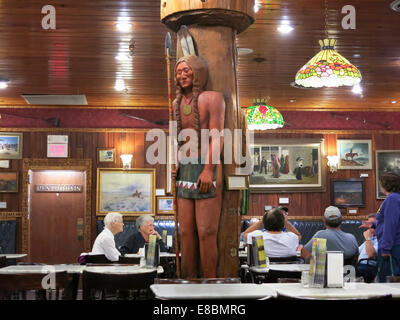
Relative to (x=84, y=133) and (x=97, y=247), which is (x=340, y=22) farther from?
(x=84, y=133)

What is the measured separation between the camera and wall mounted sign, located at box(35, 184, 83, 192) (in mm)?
13312

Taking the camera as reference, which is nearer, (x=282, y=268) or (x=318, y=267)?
(x=318, y=267)

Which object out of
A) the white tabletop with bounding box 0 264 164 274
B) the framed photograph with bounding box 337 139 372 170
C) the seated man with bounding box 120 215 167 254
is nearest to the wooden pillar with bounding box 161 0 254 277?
the white tabletop with bounding box 0 264 164 274

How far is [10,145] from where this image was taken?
499 inches

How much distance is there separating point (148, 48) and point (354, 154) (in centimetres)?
686

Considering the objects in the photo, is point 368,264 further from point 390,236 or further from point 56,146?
point 56,146

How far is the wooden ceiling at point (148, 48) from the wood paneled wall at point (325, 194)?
132 cm

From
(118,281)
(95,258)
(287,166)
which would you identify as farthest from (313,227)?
(118,281)

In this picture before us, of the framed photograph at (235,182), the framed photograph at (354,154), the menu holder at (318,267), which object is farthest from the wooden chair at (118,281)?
the framed photograph at (354,154)

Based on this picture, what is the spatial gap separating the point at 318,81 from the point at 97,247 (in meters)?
3.26

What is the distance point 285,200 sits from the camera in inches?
527
